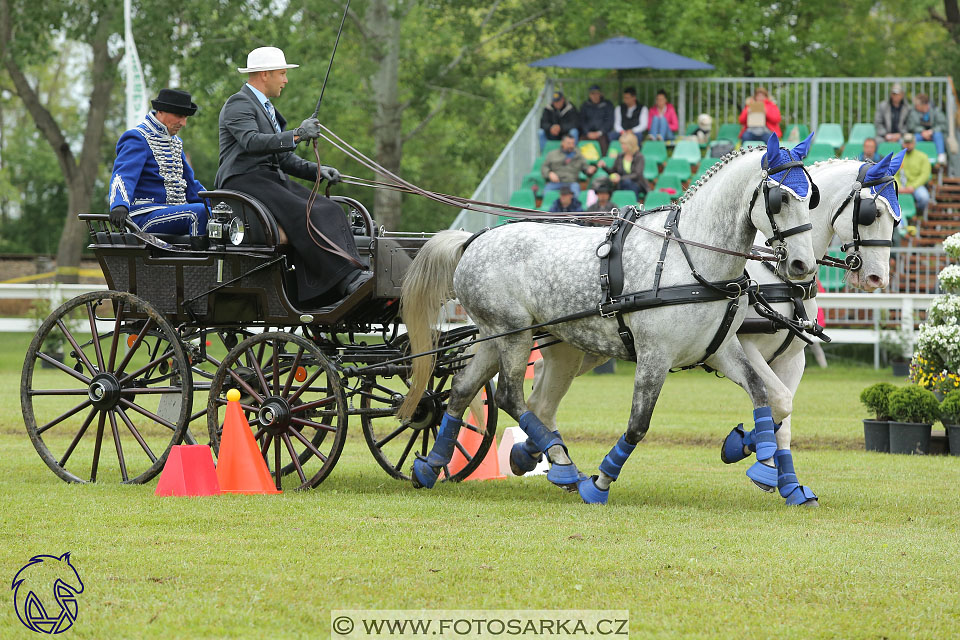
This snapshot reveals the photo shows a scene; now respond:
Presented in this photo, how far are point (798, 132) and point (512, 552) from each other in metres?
18.2

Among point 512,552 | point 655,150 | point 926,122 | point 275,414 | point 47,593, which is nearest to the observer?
point 47,593

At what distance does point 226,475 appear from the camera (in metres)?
7.97

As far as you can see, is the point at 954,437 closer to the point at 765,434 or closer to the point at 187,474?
the point at 765,434

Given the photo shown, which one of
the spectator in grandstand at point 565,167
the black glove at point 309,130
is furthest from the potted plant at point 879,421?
the spectator in grandstand at point 565,167

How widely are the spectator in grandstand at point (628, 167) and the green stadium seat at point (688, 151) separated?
72 cm

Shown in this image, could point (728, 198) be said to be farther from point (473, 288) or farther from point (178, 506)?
point (178, 506)

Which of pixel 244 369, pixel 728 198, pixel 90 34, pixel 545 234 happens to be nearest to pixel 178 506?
pixel 244 369

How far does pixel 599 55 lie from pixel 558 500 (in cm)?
1668

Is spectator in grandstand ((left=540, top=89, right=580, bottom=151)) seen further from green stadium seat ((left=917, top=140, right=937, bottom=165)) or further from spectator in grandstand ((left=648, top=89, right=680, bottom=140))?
green stadium seat ((left=917, top=140, right=937, bottom=165))

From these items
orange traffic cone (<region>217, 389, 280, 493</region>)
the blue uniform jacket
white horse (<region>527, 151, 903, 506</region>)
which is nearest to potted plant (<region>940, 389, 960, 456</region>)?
white horse (<region>527, 151, 903, 506</region>)

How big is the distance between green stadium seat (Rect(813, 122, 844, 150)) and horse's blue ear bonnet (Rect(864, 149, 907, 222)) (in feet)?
50.5

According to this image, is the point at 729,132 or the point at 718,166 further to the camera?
the point at 729,132

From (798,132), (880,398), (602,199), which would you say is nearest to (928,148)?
(798,132)
